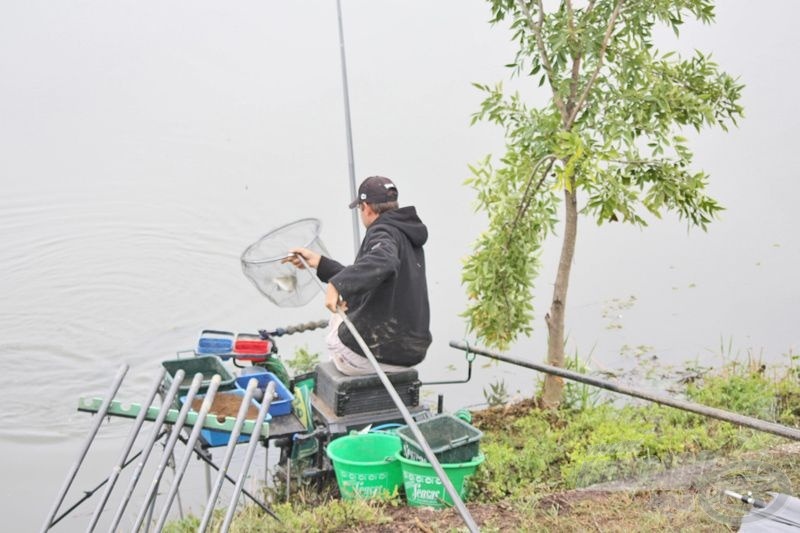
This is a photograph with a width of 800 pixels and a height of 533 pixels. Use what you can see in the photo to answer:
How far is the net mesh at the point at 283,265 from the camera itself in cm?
450

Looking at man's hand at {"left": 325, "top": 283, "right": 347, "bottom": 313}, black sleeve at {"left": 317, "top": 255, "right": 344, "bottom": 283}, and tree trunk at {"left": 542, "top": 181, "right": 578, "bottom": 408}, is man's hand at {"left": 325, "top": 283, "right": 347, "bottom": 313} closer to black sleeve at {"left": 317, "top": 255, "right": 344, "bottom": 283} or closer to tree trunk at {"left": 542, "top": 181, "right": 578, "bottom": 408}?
black sleeve at {"left": 317, "top": 255, "right": 344, "bottom": 283}

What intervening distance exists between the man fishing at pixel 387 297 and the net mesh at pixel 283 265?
0.10 metres

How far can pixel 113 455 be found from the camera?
5949mm

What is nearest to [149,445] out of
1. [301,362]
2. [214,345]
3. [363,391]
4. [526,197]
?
[363,391]

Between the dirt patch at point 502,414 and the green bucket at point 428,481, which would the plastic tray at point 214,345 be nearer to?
the green bucket at point 428,481

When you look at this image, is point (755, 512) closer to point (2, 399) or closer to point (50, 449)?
point (50, 449)

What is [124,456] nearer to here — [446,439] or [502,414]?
[446,439]

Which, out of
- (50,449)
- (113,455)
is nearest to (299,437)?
(113,455)

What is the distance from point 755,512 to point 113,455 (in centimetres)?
432

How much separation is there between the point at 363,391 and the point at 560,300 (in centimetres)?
158

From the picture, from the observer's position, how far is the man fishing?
4430 mm

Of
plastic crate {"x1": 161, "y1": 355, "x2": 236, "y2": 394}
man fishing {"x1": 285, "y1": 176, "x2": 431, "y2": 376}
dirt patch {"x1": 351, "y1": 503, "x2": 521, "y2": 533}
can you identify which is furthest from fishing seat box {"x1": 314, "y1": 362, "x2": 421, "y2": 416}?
dirt patch {"x1": 351, "y1": 503, "x2": 521, "y2": 533}

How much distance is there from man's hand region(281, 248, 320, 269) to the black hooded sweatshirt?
49mm

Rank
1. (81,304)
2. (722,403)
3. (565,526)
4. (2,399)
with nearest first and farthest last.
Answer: (565,526), (722,403), (2,399), (81,304)
